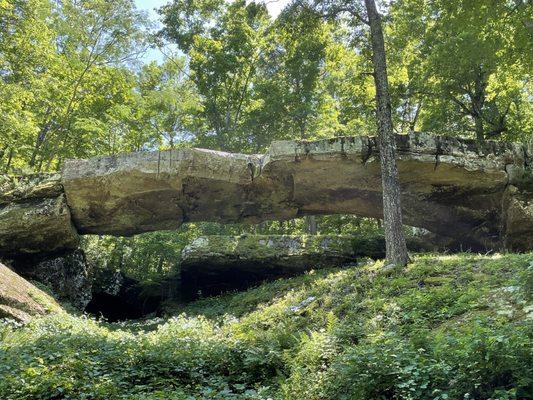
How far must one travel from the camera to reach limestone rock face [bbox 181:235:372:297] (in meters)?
15.7

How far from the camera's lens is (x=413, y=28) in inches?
643

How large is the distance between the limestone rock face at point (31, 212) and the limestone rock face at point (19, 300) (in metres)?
3.23

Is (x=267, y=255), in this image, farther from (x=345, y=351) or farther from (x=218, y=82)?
Answer: (x=218, y=82)

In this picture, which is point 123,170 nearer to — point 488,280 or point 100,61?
point 100,61

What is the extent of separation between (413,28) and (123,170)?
11.2 m

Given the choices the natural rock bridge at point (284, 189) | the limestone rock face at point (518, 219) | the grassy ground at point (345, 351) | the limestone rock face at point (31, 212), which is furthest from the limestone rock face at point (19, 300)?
the limestone rock face at point (518, 219)

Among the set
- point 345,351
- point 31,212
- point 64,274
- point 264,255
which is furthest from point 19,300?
point 345,351

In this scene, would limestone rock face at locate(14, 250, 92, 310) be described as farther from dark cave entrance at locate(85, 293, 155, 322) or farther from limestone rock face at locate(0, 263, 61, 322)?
limestone rock face at locate(0, 263, 61, 322)

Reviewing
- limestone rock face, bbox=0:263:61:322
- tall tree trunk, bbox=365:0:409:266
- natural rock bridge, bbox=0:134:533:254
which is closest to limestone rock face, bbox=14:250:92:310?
natural rock bridge, bbox=0:134:533:254

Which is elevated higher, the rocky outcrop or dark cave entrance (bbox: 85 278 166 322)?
the rocky outcrop

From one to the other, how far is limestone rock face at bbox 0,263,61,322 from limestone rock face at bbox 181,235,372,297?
5.48 meters

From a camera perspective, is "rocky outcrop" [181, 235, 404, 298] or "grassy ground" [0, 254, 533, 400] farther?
"rocky outcrop" [181, 235, 404, 298]

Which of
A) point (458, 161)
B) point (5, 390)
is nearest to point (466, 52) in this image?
point (458, 161)

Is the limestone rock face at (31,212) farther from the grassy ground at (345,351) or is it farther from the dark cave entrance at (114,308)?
the grassy ground at (345,351)
